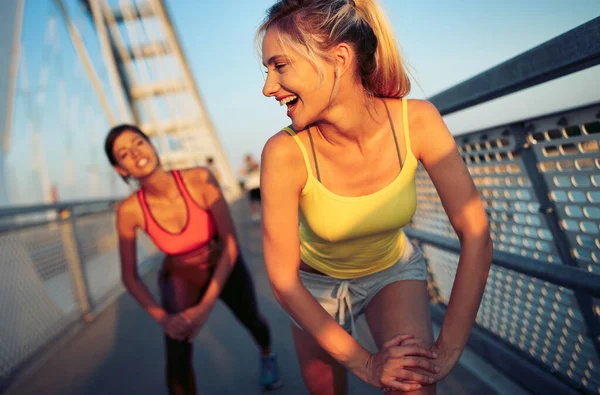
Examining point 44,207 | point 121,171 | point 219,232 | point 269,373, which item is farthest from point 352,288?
point 44,207

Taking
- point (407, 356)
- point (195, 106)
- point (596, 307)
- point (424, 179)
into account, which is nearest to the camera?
point (407, 356)

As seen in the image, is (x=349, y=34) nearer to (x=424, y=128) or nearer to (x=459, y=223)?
(x=424, y=128)

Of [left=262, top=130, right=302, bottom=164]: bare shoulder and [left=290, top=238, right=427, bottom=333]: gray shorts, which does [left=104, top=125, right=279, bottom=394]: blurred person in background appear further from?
[left=262, top=130, right=302, bottom=164]: bare shoulder

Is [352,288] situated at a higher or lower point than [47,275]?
lower

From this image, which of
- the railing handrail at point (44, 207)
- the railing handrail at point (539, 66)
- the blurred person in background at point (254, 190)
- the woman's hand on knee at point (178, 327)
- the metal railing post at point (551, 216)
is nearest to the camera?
the railing handrail at point (539, 66)

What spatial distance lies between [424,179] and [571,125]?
4.56 feet

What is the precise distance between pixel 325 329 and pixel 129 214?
4.76 ft

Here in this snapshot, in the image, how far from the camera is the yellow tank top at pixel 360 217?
1456mm

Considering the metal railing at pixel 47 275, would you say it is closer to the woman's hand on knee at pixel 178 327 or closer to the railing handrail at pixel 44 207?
the railing handrail at pixel 44 207

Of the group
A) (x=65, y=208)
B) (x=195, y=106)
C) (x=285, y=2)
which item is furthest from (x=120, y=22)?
(x=285, y=2)

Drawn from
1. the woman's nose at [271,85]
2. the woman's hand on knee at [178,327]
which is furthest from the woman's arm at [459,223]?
the woman's hand on knee at [178,327]

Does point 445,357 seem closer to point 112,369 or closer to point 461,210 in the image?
point 461,210

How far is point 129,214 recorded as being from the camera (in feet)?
8.05

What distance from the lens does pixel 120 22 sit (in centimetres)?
2097
